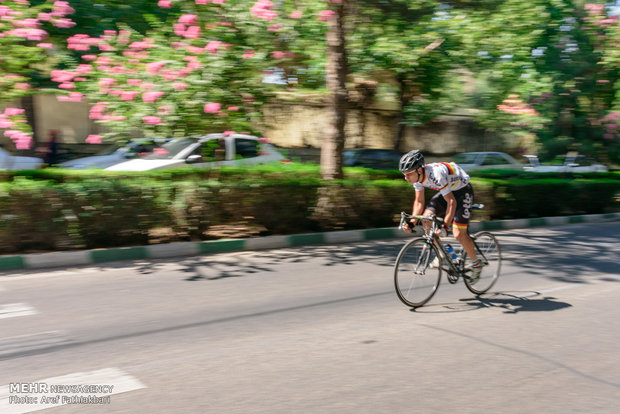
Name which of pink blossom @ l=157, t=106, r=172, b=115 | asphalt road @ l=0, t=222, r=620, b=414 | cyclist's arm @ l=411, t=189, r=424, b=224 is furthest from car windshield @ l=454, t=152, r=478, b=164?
cyclist's arm @ l=411, t=189, r=424, b=224

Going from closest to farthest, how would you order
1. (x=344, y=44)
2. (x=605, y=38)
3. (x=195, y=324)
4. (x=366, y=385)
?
(x=366, y=385)
(x=195, y=324)
(x=344, y=44)
(x=605, y=38)

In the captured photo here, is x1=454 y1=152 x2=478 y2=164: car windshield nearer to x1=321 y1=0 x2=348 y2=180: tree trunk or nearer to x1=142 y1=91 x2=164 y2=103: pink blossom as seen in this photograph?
x1=321 y1=0 x2=348 y2=180: tree trunk

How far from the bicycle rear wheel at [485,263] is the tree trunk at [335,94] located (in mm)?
4932

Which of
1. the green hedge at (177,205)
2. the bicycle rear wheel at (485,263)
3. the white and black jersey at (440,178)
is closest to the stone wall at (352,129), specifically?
the green hedge at (177,205)

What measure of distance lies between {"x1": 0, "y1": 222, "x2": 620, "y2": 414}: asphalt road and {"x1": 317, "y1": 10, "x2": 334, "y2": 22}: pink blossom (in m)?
5.10

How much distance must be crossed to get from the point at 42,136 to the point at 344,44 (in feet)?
42.3

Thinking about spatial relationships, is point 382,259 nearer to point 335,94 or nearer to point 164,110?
point 335,94

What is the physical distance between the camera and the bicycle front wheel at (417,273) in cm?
620

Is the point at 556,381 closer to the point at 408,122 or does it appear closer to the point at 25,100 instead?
the point at 408,122

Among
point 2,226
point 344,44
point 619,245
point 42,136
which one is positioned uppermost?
point 344,44

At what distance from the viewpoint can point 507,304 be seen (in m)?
6.60

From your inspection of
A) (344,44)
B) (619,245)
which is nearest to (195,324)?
(344,44)

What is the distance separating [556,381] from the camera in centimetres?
429

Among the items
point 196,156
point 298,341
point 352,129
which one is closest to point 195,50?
point 196,156
